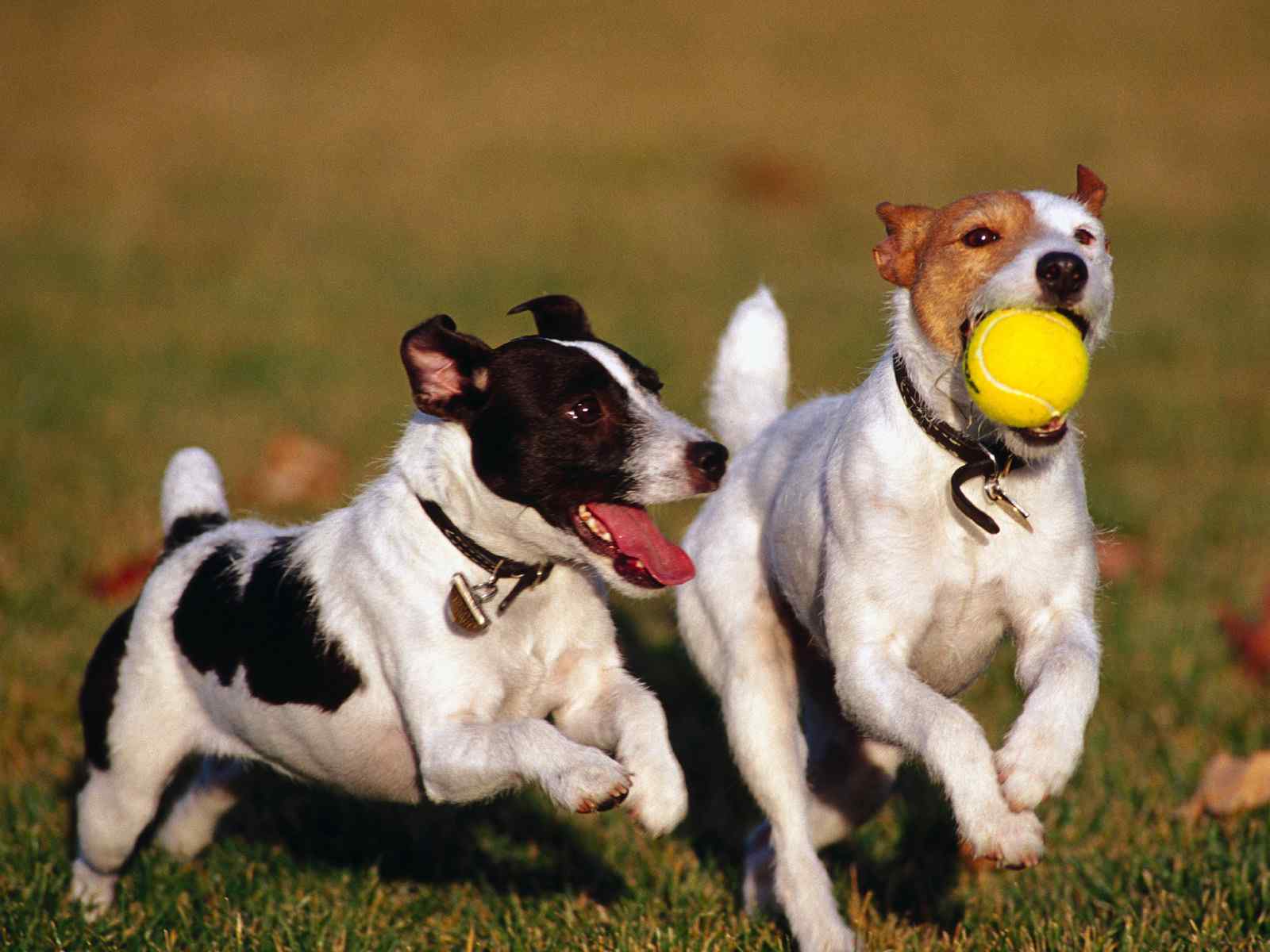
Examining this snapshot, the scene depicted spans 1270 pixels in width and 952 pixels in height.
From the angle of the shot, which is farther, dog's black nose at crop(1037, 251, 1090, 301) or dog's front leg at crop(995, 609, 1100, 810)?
dog's black nose at crop(1037, 251, 1090, 301)

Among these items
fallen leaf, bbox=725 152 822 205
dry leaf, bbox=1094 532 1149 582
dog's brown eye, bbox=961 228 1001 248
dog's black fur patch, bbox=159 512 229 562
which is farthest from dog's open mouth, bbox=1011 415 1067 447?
fallen leaf, bbox=725 152 822 205

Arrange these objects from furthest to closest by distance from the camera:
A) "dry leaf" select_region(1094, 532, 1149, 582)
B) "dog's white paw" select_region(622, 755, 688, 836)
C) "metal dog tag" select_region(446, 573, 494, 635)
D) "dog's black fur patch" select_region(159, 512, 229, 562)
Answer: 1. "dry leaf" select_region(1094, 532, 1149, 582)
2. "dog's black fur patch" select_region(159, 512, 229, 562)
3. "metal dog tag" select_region(446, 573, 494, 635)
4. "dog's white paw" select_region(622, 755, 688, 836)

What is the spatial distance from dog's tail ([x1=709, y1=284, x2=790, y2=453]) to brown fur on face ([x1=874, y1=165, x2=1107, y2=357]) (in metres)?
1.04

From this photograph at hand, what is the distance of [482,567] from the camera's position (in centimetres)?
443

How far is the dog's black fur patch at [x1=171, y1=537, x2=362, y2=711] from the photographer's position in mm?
4625

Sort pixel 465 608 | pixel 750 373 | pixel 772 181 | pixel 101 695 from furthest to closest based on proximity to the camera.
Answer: pixel 772 181, pixel 750 373, pixel 101 695, pixel 465 608

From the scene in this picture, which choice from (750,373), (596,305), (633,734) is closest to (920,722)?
(633,734)

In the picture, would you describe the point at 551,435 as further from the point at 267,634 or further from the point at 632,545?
the point at 267,634

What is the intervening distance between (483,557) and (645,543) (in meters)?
0.47

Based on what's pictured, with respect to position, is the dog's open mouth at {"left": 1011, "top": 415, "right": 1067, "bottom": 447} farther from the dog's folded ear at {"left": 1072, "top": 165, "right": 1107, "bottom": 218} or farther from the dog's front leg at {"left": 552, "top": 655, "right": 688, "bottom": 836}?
the dog's front leg at {"left": 552, "top": 655, "right": 688, "bottom": 836}

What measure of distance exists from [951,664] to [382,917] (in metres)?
1.90

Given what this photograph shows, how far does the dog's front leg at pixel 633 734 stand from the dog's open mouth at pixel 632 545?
1.27 feet

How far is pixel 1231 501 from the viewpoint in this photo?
8977 mm

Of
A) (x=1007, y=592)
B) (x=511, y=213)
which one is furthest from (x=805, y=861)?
(x=511, y=213)
